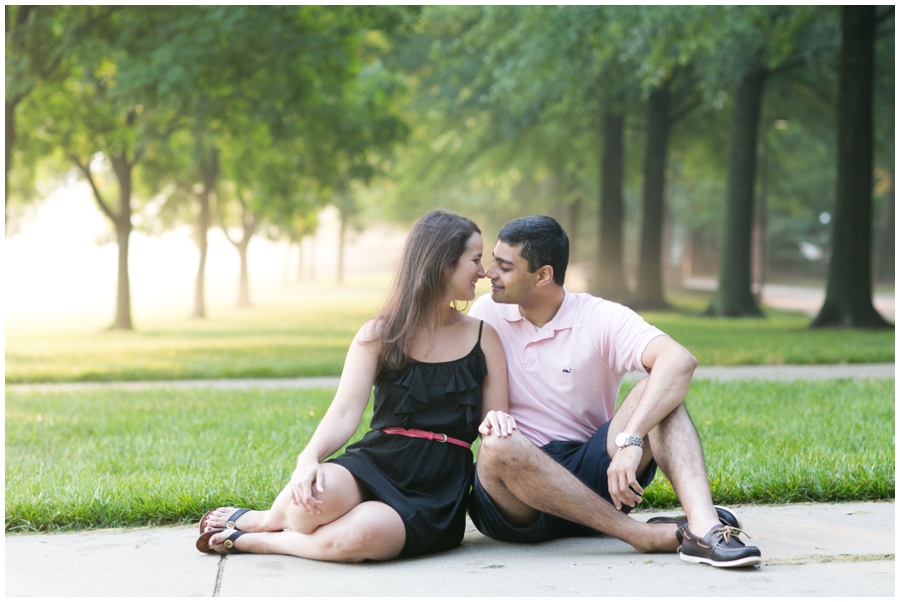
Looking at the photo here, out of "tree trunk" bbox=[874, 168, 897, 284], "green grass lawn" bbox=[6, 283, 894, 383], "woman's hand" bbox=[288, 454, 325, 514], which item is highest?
"tree trunk" bbox=[874, 168, 897, 284]

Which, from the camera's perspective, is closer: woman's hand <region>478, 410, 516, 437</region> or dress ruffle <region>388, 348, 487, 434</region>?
woman's hand <region>478, 410, 516, 437</region>

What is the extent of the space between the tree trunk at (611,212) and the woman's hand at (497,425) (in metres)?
21.7

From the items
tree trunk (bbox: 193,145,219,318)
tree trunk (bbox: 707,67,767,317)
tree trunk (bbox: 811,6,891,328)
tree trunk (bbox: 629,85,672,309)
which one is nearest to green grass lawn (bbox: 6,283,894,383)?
tree trunk (bbox: 811,6,891,328)

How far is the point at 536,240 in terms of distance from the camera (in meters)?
4.23

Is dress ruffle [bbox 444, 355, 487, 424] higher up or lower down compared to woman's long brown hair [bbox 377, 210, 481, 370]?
lower down

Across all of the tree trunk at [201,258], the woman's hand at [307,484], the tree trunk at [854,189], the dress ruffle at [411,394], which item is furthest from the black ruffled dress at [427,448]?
the tree trunk at [201,258]

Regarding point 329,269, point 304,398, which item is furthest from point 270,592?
point 329,269

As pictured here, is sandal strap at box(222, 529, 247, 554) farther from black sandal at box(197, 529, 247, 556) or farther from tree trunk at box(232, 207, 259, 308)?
tree trunk at box(232, 207, 259, 308)

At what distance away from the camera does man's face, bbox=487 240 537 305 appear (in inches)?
167

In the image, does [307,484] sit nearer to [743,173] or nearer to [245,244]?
[743,173]

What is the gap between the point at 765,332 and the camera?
16219 mm

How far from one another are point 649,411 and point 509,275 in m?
0.83

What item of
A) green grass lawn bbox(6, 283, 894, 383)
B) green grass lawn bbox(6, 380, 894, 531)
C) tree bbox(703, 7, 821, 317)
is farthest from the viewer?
tree bbox(703, 7, 821, 317)

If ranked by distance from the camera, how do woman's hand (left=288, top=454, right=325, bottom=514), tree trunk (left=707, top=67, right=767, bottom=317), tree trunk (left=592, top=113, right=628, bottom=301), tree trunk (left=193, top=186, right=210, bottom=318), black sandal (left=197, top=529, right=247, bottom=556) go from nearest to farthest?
woman's hand (left=288, top=454, right=325, bottom=514), black sandal (left=197, top=529, right=247, bottom=556), tree trunk (left=707, top=67, right=767, bottom=317), tree trunk (left=592, top=113, right=628, bottom=301), tree trunk (left=193, top=186, right=210, bottom=318)
